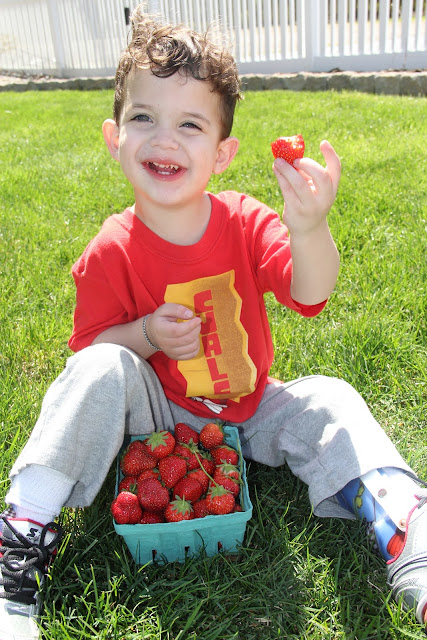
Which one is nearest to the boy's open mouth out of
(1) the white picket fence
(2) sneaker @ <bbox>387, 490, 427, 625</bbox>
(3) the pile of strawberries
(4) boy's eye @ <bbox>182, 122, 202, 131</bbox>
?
(4) boy's eye @ <bbox>182, 122, 202, 131</bbox>

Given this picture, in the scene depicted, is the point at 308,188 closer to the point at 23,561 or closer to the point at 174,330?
the point at 174,330

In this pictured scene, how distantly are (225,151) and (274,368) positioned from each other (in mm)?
847

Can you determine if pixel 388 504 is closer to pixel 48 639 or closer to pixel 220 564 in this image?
pixel 220 564

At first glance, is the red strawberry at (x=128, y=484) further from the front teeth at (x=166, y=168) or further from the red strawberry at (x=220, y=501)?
the front teeth at (x=166, y=168)

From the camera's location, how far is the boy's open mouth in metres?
1.67

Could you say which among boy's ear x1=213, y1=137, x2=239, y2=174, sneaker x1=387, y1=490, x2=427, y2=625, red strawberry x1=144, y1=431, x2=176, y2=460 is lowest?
sneaker x1=387, y1=490, x2=427, y2=625

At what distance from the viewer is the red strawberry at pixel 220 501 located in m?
1.52

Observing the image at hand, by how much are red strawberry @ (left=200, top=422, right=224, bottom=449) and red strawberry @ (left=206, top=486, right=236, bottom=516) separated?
8.2 inches

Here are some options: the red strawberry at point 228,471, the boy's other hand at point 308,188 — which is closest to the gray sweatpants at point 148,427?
the red strawberry at point 228,471

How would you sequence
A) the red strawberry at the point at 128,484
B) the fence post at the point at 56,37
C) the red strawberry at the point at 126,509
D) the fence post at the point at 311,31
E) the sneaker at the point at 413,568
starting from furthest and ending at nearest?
the fence post at the point at 56,37 → the fence post at the point at 311,31 → the red strawberry at the point at 128,484 → the red strawberry at the point at 126,509 → the sneaker at the point at 413,568

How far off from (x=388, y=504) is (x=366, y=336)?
2.88 ft

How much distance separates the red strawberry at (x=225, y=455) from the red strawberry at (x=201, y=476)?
0.06 m

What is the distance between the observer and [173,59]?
5.31 ft

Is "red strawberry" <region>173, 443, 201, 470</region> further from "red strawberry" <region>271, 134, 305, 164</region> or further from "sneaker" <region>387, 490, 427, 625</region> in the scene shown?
"red strawberry" <region>271, 134, 305, 164</region>
